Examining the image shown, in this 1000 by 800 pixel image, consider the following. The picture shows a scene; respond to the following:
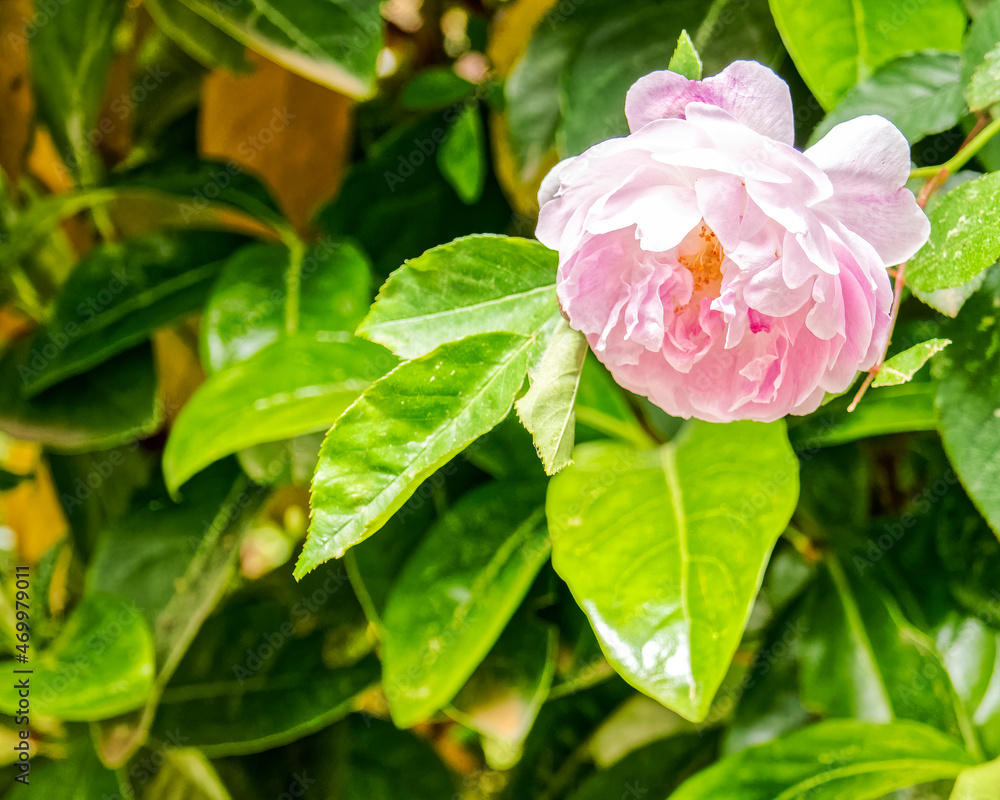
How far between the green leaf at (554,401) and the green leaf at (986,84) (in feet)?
0.63

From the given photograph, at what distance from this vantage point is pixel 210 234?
73 centimetres

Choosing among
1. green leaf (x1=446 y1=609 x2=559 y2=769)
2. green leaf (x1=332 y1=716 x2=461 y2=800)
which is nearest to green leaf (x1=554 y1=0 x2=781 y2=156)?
green leaf (x1=446 y1=609 x2=559 y2=769)

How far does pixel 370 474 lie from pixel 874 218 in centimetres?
21

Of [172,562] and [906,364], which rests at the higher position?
[906,364]

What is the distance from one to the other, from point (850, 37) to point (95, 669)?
0.63m

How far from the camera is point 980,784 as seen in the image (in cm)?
38

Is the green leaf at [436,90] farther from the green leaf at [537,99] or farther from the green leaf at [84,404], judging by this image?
the green leaf at [84,404]

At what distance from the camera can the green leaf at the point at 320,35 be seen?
1.73ft

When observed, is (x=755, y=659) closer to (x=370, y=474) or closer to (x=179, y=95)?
(x=370, y=474)

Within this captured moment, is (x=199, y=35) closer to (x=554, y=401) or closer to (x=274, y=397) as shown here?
(x=274, y=397)

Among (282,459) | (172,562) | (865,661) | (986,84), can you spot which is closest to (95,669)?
(172,562)

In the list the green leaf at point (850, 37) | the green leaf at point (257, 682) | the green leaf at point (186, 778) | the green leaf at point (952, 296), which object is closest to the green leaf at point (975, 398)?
the green leaf at point (952, 296)

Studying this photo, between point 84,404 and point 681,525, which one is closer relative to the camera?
point 681,525

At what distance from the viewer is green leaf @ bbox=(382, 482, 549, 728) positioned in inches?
18.5
